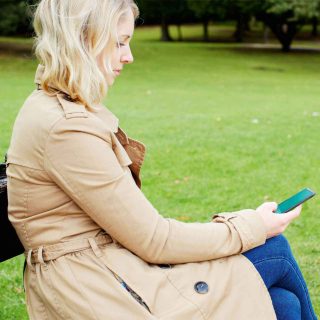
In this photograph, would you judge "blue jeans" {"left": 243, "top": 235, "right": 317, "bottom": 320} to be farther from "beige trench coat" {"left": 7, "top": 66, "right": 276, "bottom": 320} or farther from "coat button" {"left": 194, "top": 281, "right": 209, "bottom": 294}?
"coat button" {"left": 194, "top": 281, "right": 209, "bottom": 294}

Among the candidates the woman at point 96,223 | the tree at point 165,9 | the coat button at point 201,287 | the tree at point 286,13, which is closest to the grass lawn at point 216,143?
the woman at point 96,223

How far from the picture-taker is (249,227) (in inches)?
90.2

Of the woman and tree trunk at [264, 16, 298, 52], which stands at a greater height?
the woman

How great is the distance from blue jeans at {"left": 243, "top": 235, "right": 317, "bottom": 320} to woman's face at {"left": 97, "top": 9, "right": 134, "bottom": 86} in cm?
78

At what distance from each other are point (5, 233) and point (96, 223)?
1.44ft

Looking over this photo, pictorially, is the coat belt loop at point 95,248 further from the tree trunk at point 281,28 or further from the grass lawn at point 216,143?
the tree trunk at point 281,28

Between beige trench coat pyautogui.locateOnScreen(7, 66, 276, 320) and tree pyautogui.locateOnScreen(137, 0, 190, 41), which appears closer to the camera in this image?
beige trench coat pyautogui.locateOnScreen(7, 66, 276, 320)

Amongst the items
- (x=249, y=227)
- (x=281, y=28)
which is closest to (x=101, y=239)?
(x=249, y=227)

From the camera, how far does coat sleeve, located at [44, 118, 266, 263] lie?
207 centimetres

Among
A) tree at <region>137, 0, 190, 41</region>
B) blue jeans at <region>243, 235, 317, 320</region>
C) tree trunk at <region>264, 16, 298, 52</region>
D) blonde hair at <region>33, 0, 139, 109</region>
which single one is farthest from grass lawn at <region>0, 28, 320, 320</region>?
tree at <region>137, 0, 190, 41</region>

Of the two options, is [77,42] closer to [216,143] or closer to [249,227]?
[249,227]

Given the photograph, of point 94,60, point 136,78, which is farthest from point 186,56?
point 94,60

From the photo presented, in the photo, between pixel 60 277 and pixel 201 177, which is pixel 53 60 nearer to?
pixel 60 277

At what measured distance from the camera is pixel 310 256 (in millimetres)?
4832
